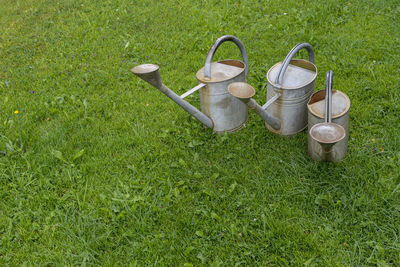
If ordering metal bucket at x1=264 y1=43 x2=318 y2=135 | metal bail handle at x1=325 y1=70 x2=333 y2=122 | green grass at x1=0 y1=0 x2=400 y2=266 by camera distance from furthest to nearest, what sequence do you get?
1. metal bucket at x1=264 y1=43 x2=318 y2=135
2. metal bail handle at x1=325 y1=70 x2=333 y2=122
3. green grass at x1=0 y1=0 x2=400 y2=266

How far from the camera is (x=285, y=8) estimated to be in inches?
178

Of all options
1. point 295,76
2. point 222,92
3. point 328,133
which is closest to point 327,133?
point 328,133

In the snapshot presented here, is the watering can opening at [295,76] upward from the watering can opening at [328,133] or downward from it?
upward

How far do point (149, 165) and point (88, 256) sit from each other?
2.58ft

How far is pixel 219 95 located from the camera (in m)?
2.69

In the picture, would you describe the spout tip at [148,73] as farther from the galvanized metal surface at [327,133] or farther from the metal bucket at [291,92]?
the galvanized metal surface at [327,133]

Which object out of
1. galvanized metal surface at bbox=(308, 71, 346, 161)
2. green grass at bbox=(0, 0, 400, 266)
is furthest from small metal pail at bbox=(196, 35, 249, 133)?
galvanized metal surface at bbox=(308, 71, 346, 161)

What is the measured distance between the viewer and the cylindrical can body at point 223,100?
2658 millimetres

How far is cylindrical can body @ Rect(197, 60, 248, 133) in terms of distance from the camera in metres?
2.66

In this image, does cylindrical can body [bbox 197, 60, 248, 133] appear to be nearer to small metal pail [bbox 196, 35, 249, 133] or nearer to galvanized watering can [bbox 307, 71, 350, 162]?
small metal pail [bbox 196, 35, 249, 133]

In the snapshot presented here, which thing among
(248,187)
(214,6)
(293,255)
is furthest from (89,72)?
(293,255)

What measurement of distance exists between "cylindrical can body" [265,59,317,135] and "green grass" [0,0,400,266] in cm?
10

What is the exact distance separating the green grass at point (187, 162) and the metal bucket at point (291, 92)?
0.11 metres

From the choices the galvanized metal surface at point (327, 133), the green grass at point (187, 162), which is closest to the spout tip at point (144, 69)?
the green grass at point (187, 162)
